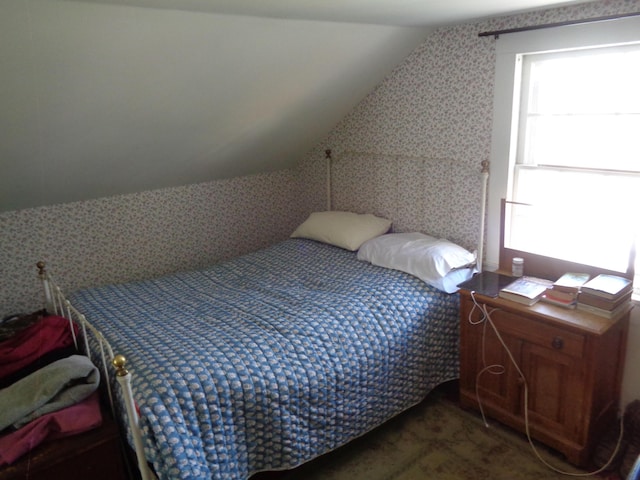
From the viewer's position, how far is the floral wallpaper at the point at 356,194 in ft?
9.16

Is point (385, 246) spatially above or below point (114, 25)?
below

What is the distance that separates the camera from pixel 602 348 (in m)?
2.14

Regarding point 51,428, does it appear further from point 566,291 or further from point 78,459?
point 566,291

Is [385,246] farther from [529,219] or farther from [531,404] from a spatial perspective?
[531,404]

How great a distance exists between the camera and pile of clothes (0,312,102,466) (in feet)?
5.50

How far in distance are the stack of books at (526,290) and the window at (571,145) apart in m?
0.20

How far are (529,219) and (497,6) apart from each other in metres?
1.11

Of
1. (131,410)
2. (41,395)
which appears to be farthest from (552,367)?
(41,395)

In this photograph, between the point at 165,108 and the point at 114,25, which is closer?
the point at 114,25

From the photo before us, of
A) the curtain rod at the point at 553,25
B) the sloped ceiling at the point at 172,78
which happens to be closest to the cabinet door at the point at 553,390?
the curtain rod at the point at 553,25

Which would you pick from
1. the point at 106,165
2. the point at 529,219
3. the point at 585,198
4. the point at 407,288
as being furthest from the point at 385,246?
the point at 106,165

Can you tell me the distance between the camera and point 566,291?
2.28m

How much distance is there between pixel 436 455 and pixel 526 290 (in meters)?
0.90

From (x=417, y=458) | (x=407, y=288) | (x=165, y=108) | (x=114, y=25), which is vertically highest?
(x=114, y=25)
